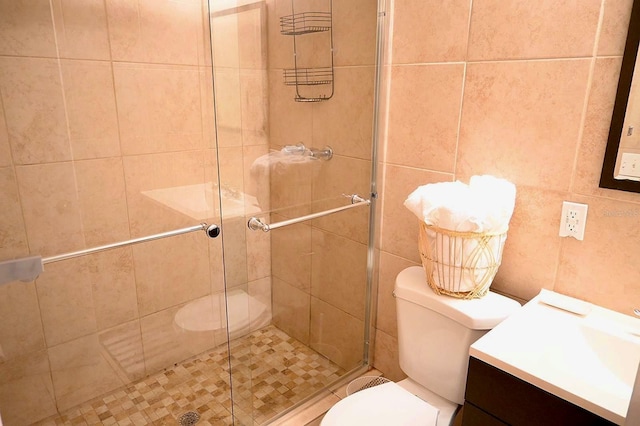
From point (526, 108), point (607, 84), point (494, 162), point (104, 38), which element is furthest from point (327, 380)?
point (104, 38)

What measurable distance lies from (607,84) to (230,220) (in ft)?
4.45

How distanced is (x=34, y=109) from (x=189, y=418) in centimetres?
147

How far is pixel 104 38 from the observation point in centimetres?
168

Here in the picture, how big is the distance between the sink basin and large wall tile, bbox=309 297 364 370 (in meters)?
0.94

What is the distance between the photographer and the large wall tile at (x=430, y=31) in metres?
1.52

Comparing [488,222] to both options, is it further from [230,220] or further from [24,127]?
[24,127]

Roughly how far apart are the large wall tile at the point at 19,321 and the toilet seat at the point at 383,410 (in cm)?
121

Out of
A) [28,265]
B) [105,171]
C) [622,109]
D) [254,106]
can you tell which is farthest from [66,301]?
[622,109]

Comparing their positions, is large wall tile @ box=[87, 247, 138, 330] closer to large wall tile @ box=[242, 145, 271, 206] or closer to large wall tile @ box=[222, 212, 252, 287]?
large wall tile @ box=[222, 212, 252, 287]

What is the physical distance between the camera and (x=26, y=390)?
1652 millimetres

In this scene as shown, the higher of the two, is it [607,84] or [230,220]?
[607,84]

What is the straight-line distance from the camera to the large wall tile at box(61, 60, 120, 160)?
1.62 m

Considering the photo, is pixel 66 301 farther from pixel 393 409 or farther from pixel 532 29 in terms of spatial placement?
pixel 532 29

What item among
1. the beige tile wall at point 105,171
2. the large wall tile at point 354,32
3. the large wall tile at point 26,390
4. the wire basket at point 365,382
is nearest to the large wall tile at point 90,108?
the beige tile wall at point 105,171
